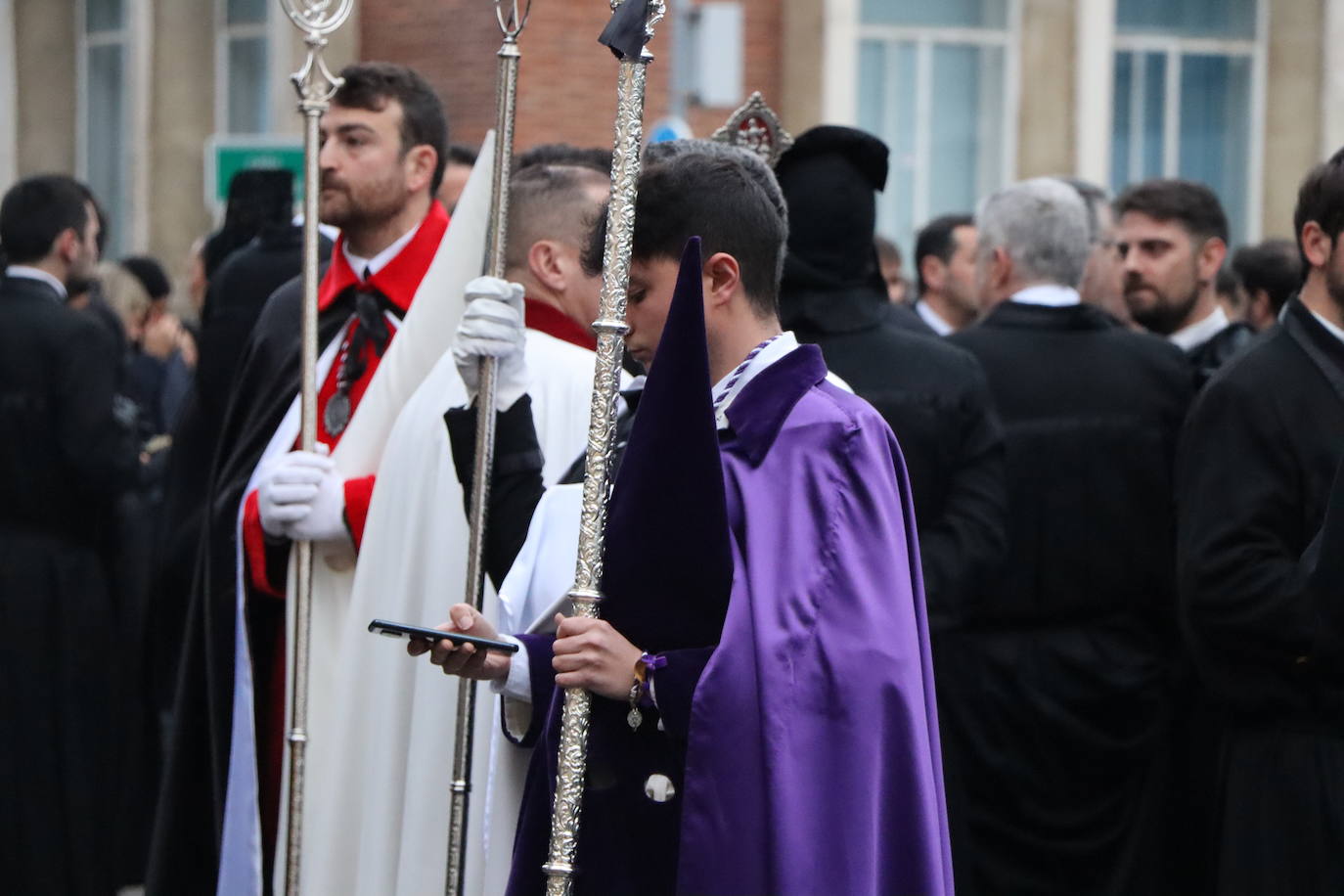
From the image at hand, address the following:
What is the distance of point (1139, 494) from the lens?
582 centimetres

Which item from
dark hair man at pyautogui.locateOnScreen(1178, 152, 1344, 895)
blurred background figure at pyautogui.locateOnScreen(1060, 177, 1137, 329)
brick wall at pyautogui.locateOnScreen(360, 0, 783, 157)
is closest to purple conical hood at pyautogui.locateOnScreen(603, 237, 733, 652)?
dark hair man at pyautogui.locateOnScreen(1178, 152, 1344, 895)

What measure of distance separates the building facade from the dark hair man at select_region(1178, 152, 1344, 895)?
8832 mm

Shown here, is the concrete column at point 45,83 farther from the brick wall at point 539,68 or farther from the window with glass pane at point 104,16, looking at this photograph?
the brick wall at point 539,68

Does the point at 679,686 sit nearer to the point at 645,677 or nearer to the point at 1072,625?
the point at 645,677

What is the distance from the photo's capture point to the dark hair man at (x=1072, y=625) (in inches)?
225

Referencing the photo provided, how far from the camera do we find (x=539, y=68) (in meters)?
13.3

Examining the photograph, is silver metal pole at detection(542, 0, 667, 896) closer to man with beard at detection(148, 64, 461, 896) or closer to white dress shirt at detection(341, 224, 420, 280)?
man with beard at detection(148, 64, 461, 896)

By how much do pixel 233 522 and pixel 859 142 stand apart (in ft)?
5.82

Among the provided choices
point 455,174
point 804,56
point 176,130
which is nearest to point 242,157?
point 804,56

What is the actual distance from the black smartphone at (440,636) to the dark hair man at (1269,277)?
4.18m

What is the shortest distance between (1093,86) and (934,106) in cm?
106

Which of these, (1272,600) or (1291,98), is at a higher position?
(1291,98)

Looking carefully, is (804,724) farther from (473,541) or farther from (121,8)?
(121,8)

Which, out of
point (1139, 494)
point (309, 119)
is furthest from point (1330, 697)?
point (309, 119)
